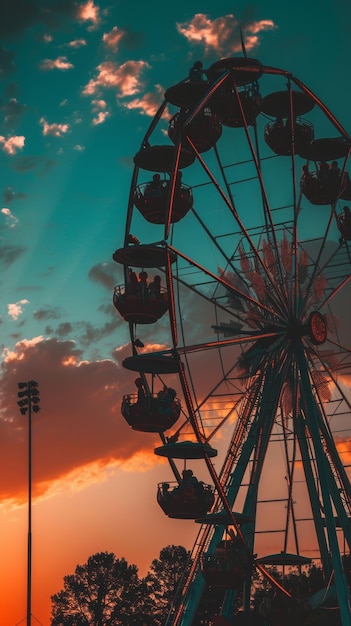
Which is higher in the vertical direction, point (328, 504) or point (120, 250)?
point (120, 250)

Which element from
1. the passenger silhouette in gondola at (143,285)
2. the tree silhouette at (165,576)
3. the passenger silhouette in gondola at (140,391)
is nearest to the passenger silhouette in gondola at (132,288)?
the passenger silhouette in gondola at (143,285)

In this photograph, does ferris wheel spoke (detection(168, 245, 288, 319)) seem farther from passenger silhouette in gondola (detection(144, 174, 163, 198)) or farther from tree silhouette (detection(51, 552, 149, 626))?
tree silhouette (detection(51, 552, 149, 626))

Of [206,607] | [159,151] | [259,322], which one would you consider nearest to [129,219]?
[159,151]

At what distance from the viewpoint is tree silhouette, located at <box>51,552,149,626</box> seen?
8212 centimetres

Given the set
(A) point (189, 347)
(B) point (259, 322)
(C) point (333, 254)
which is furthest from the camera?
(C) point (333, 254)

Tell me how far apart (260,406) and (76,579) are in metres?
60.2

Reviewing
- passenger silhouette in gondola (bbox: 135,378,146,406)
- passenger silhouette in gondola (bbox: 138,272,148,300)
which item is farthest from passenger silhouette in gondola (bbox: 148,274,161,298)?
passenger silhouette in gondola (bbox: 135,378,146,406)

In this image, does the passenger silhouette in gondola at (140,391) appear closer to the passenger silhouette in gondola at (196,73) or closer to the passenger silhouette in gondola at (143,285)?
the passenger silhouette in gondola at (143,285)

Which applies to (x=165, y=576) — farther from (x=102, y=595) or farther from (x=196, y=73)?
(x=196, y=73)

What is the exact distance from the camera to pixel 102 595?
8444 cm

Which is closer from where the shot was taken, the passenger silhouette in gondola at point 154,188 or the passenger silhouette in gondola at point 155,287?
the passenger silhouette in gondola at point 155,287

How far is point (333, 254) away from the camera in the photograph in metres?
33.5

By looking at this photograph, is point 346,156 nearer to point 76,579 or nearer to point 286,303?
point 286,303

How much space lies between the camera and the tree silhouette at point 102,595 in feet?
269
